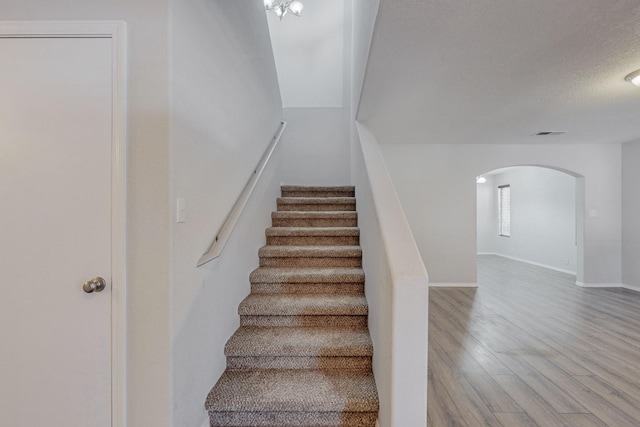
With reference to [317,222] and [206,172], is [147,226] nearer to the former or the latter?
[206,172]

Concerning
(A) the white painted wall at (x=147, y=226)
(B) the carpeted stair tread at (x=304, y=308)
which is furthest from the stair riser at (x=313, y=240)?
(A) the white painted wall at (x=147, y=226)

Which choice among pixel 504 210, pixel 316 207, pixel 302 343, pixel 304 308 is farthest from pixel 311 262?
pixel 504 210

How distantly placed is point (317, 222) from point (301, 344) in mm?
1514

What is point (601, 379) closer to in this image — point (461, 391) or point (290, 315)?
point (461, 391)

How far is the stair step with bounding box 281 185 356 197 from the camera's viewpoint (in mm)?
3635

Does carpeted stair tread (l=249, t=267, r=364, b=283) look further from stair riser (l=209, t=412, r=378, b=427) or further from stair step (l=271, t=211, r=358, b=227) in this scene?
stair riser (l=209, t=412, r=378, b=427)

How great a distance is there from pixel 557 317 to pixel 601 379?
142 centimetres

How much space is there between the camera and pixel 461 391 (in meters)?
1.90

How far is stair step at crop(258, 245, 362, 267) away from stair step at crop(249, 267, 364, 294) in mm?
209

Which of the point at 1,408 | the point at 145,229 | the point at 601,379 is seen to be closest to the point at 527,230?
the point at 601,379

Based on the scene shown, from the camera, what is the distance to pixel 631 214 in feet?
14.5

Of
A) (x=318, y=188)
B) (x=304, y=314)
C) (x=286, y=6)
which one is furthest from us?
(x=318, y=188)

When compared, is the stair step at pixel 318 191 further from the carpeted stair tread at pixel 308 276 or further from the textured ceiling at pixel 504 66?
the carpeted stair tread at pixel 308 276

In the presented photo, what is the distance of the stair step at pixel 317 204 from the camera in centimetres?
331
